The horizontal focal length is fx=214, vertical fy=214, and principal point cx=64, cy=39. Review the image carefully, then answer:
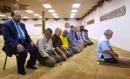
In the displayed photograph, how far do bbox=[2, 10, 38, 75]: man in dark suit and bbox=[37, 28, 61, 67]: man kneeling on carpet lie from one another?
0.43 metres

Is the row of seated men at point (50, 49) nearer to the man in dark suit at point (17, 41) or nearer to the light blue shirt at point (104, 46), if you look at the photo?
the man in dark suit at point (17, 41)

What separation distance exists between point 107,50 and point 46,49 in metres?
1.62

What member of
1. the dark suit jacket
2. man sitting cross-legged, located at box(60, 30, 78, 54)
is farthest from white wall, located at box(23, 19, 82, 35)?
the dark suit jacket

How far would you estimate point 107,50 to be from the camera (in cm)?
555

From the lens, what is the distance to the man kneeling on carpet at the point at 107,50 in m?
5.51

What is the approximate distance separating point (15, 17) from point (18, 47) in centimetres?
73

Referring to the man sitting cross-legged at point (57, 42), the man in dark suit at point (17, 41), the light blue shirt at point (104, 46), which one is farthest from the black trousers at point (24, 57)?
the light blue shirt at point (104, 46)

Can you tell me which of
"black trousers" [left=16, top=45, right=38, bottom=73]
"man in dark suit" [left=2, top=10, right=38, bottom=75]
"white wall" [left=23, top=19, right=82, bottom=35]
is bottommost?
"black trousers" [left=16, top=45, right=38, bottom=73]

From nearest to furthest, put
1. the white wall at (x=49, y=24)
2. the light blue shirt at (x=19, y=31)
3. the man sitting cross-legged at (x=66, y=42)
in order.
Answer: the light blue shirt at (x=19, y=31), the man sitting cross-legged at (x=66, y=42), the white wall at (x=49, y=24)

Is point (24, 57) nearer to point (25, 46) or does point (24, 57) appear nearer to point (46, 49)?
point (25, 46)

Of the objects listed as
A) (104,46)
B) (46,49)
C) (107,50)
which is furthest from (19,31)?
(107,50)

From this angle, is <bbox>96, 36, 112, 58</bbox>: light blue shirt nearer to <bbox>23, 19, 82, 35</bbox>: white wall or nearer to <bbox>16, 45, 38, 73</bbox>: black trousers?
<bbox>16, 45, 38, 73</bbox>: black trousers

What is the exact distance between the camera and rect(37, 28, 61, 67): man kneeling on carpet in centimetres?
552

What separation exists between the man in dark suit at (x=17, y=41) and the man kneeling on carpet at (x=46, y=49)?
1.40 ft
